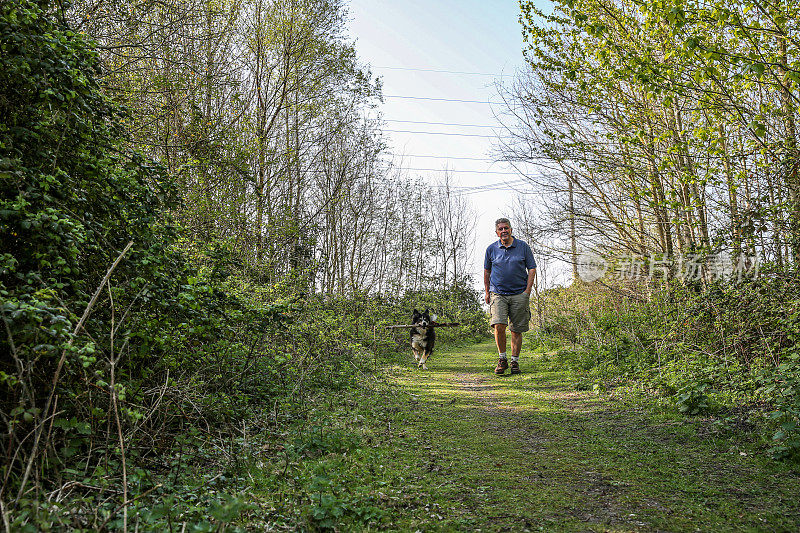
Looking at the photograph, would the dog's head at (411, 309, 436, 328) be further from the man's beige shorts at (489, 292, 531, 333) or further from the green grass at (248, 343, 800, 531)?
the green grass at (248, 343, 800, 531)

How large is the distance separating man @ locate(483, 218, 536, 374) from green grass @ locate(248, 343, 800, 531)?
110 inches

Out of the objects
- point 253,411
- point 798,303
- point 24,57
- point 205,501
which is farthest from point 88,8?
point 798,303

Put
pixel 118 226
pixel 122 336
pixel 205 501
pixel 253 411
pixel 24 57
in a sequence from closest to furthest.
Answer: pixel 205 501, pixel 24 57, pixel 122 336, pixel 118 226, pixel 253 411

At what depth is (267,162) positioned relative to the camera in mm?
10875

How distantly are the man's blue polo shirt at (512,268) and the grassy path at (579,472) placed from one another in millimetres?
3034

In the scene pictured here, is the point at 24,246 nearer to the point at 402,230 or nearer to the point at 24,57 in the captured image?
the point at 24,57

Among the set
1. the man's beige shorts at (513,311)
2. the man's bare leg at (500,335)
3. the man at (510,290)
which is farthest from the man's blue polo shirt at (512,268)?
the man's bare leg at (500,335)

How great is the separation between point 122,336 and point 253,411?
176 cm

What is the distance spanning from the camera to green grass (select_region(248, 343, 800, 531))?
251 centimetres

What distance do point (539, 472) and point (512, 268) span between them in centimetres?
542

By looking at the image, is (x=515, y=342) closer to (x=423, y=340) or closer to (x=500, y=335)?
(x=500, y=335)

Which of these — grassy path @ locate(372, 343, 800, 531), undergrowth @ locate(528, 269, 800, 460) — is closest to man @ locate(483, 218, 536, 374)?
undergrowth @ locate(528, 269, 800, 460)

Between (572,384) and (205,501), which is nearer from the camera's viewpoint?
(205,501)

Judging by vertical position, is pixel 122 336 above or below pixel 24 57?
below
